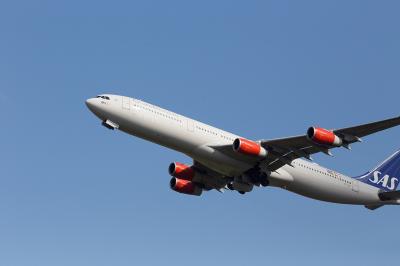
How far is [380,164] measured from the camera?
65562 millimetres

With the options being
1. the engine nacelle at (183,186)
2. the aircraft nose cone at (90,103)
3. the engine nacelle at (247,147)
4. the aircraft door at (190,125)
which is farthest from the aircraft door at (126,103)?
the engine nacelle at (183,186)

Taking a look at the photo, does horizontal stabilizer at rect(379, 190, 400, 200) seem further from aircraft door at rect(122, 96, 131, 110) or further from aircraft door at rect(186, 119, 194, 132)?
aircraft door at rect(122, 96, 131, 110)

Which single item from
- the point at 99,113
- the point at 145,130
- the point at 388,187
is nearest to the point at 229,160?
the point at 145,130

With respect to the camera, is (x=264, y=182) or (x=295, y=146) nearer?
(x=295, y=146)

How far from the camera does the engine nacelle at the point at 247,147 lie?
53.8 meters

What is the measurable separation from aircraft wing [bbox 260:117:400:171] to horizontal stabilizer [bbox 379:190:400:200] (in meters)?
10.3

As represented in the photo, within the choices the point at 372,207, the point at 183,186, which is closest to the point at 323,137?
the point at 372,207

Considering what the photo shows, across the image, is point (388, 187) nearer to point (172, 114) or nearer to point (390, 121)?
point (390, 121)

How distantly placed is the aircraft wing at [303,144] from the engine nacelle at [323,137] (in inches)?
14.6

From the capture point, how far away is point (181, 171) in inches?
2406

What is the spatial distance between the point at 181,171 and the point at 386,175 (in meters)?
17.6

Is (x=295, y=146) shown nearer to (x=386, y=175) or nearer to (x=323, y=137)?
(x=323, y=137)

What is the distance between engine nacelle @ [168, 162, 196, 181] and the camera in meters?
61.0

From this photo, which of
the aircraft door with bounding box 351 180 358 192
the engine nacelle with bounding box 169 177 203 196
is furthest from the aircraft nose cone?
the aircraft door with bounding box 351 180 358 192
